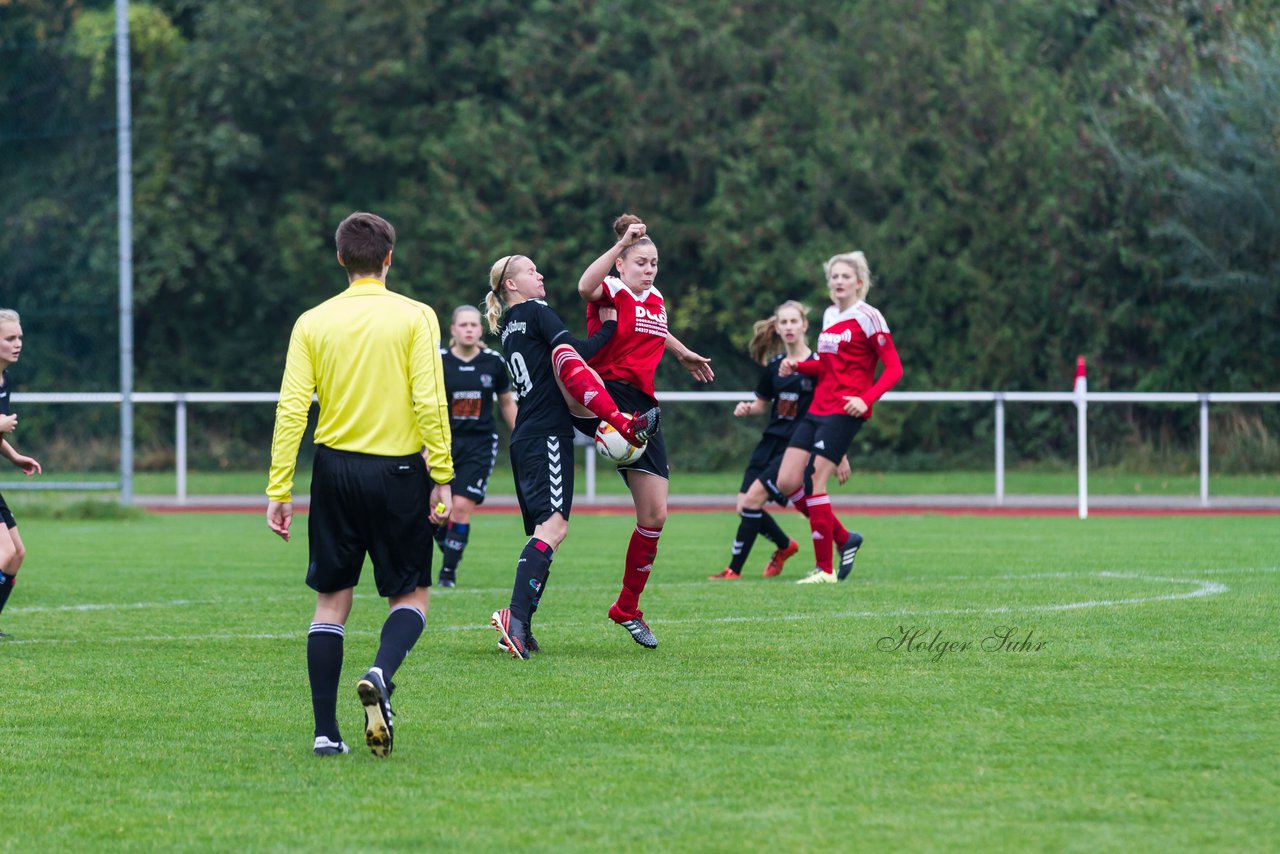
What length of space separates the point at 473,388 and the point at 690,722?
258 inches

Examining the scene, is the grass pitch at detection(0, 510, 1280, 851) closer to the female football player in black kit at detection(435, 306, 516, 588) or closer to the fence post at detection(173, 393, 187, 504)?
the female football player in black kit at detection(435, 306, 516, 588)

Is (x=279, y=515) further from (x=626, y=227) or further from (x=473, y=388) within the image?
(x=473, y=388)

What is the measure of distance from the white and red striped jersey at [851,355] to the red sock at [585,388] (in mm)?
3825

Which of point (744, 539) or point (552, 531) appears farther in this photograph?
point (744, 539)

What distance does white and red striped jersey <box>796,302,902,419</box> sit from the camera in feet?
37.5

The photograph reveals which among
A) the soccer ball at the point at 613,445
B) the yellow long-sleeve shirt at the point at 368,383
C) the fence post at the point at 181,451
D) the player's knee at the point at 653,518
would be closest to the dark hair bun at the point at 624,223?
the soccer ball at the point at 613,445

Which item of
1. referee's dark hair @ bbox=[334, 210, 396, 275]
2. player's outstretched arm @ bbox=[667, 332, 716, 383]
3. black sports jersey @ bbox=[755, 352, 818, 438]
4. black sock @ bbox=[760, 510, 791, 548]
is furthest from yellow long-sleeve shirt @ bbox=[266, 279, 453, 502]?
black sports jersey @ bbox=[755, 352, 818, 438]

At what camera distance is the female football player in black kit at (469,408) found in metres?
12.2

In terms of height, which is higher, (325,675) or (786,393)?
(786,393)

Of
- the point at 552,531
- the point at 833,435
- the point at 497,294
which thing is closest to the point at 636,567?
the point at 552,531

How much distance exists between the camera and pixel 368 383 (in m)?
5.70

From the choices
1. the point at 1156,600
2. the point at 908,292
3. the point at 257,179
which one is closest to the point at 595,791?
the point at 1156,600

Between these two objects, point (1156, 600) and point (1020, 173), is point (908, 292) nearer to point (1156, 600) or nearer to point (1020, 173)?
point (1020, 173)

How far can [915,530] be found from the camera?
17.4 metres
